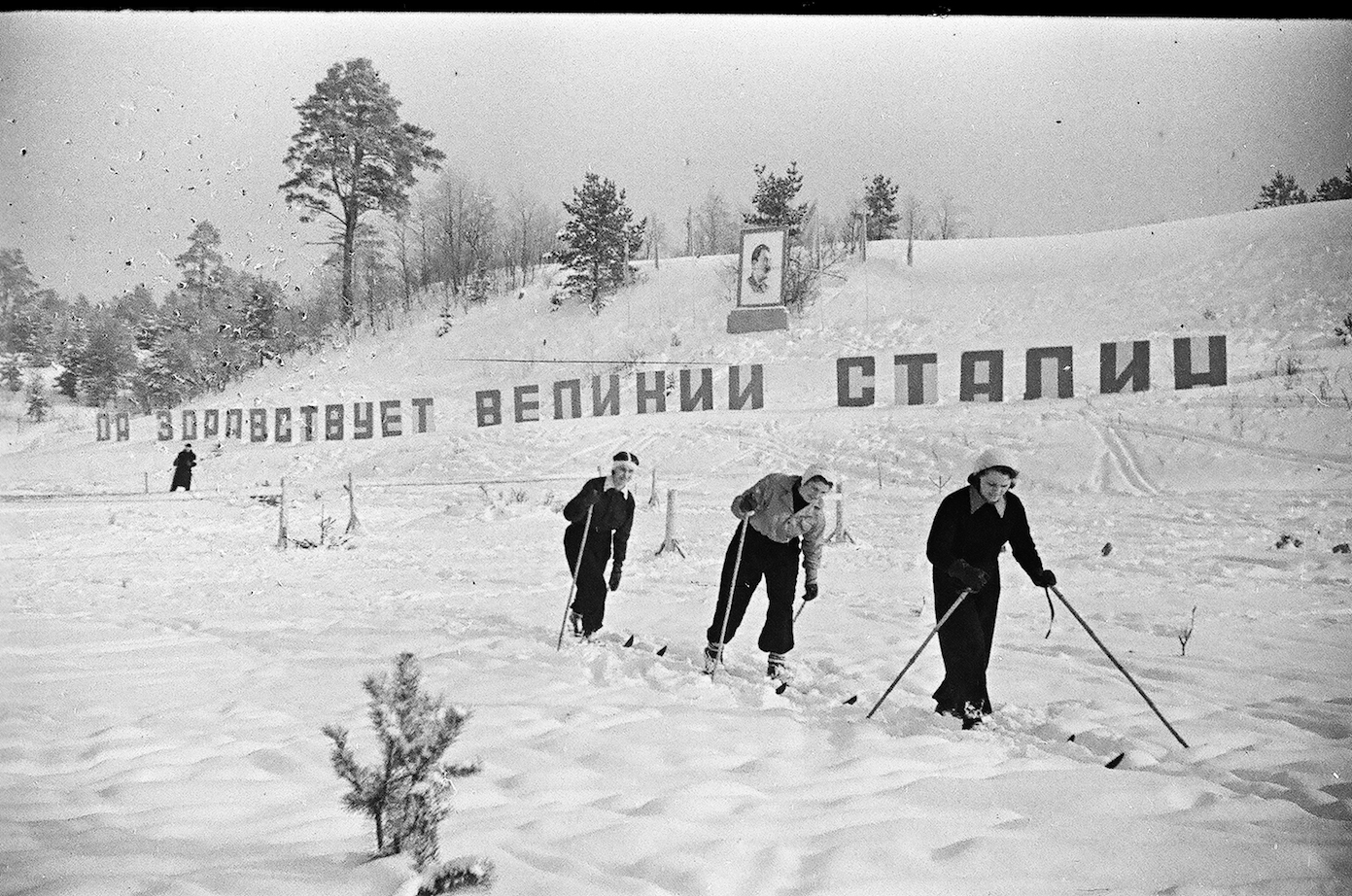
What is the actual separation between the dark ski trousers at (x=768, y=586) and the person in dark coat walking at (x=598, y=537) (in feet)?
2.44

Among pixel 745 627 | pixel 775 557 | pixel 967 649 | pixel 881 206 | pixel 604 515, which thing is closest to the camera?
pixel 967 649

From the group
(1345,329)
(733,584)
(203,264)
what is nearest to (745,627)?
(733,584)

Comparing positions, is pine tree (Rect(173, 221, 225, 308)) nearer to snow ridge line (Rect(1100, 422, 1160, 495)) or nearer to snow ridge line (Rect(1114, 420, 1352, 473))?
snow ridge line (Rect(1114, 420, 1352, 473))

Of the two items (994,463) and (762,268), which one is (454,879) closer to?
(994,463)

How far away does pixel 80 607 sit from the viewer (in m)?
4.90

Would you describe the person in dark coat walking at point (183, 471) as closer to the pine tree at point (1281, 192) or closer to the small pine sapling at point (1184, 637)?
the small pine sapling at point (1184, 637)

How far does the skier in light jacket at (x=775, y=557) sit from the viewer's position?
4.13 m

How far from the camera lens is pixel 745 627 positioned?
193 inches

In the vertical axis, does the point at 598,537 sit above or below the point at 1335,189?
below

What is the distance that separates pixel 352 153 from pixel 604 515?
2332 mm

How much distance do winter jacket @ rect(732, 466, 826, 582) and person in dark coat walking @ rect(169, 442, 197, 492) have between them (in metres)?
6.54

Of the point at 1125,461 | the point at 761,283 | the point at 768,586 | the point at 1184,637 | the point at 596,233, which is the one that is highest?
the point at 596,233

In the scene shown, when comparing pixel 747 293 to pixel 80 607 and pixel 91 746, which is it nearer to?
pixel 91 746

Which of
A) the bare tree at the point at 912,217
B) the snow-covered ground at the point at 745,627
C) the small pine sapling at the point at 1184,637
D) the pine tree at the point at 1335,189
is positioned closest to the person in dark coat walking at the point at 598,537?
the snow-covered ground at the point at 745,627
